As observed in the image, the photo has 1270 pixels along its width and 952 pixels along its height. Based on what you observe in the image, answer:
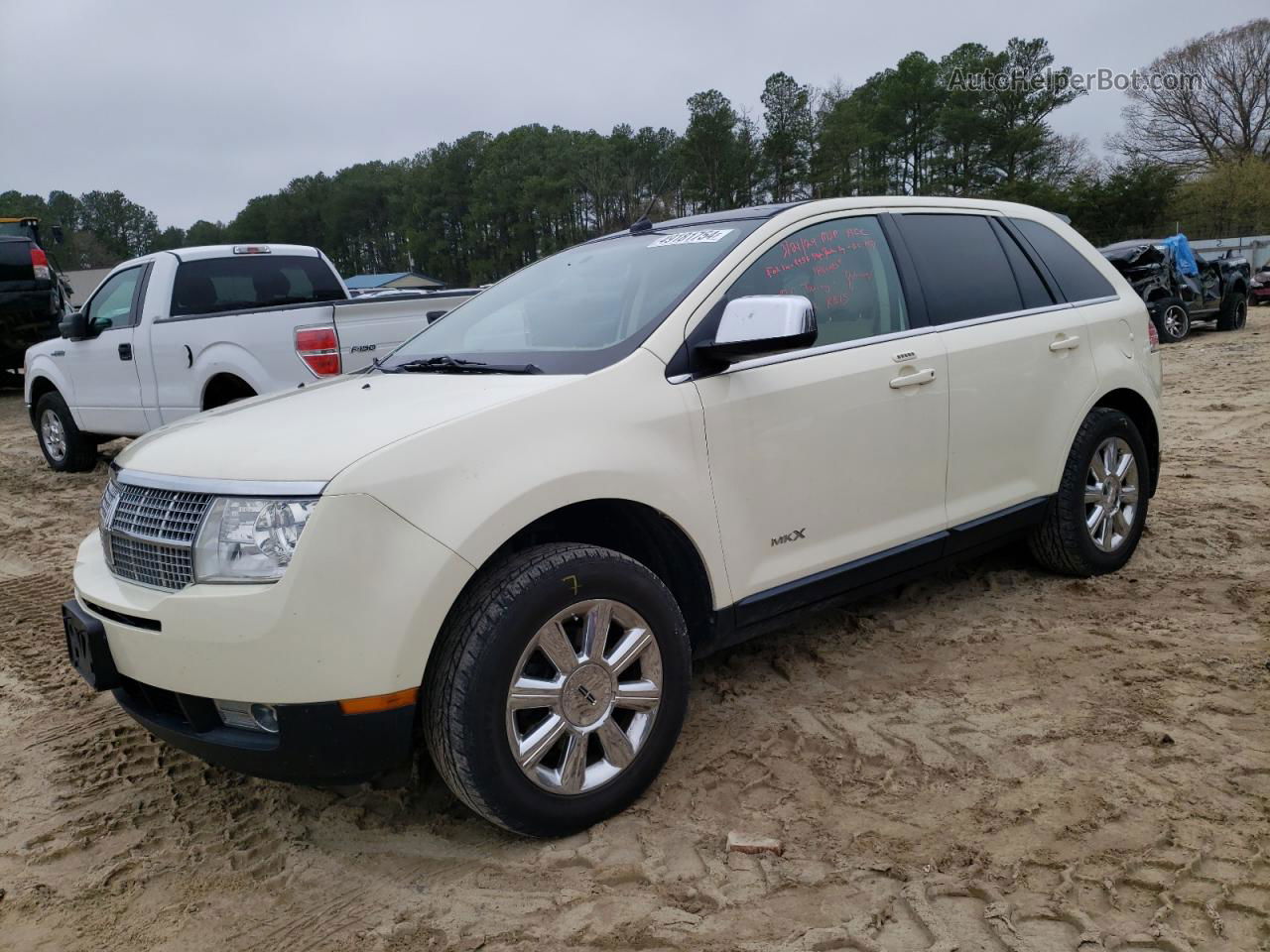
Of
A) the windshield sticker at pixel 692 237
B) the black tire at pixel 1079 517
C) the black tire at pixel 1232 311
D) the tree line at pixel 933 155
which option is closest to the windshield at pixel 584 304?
the windshield sticker at pixel 692 237

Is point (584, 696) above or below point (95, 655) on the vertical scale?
below

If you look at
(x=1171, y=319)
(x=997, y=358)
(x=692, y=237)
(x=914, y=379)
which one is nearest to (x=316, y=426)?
(x=692, y=237)

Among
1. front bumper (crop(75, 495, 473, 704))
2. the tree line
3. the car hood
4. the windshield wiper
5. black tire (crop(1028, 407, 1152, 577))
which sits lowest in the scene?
black tire (crop(1028, 407, 1152, 577))

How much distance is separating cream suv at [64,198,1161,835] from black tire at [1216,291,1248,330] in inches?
607

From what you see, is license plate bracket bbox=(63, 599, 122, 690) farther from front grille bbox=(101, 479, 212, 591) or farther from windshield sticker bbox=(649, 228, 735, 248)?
windshield sticker bbox=(649, 228, 735, 248)

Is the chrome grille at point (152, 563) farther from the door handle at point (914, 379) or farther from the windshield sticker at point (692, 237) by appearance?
the door handle at point (914, 379)

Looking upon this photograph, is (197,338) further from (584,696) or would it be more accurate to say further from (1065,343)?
(1065,343)

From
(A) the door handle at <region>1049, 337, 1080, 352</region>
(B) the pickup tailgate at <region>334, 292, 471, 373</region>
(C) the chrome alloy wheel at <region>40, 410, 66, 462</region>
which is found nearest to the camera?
(A) the door handle at <region>1049, 337, 1080, 352</region>

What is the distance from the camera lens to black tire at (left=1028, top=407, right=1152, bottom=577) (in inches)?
165

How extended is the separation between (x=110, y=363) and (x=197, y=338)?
1.42m

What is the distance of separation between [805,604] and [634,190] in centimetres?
5042

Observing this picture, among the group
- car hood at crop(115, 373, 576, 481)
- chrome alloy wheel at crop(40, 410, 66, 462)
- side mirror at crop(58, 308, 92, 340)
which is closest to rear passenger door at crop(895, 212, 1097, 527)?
car hood at crop(115, 373, 576, 481)

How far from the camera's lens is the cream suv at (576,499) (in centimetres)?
229

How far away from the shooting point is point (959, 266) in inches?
154
